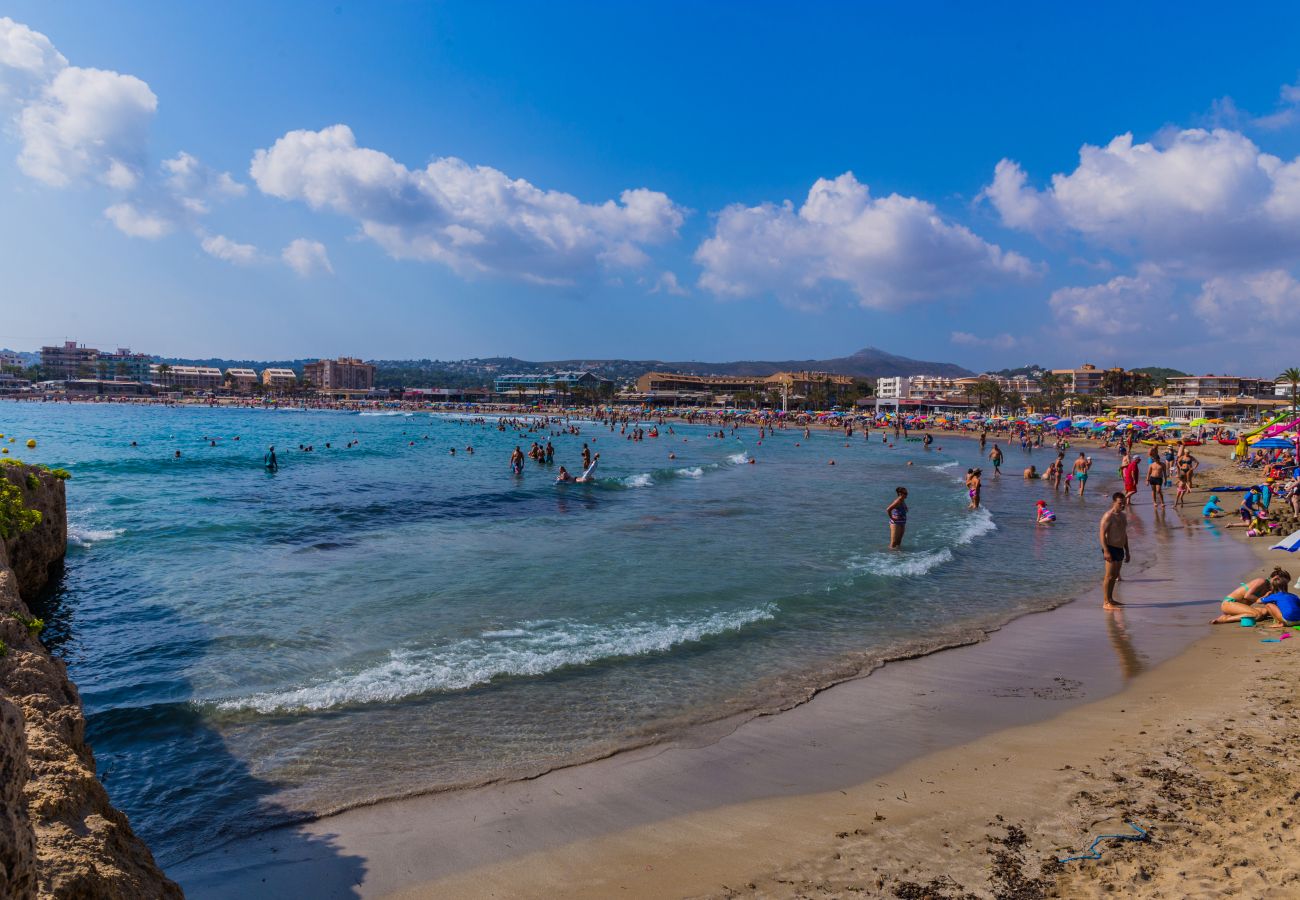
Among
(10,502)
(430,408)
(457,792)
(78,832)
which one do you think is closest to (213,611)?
(10,502)

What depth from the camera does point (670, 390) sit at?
6309 inches

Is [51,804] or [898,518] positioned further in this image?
[898,518]

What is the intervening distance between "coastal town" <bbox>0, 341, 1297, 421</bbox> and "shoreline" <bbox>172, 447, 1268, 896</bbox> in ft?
359

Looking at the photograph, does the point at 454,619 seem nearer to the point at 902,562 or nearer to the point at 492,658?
the point at 492,658

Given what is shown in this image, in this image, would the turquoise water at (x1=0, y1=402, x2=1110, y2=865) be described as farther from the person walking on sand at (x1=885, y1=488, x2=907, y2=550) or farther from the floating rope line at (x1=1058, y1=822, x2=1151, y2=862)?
the floating rope line at (x1=1058, y1=822, x2=1151, y2=862)

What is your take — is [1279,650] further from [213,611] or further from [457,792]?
[213,611]

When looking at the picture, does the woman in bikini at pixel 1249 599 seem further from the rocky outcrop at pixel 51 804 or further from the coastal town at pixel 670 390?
the coastal town at pixel 670 390

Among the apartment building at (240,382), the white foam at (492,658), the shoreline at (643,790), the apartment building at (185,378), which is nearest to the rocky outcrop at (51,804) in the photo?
the shoreline at (643,790)

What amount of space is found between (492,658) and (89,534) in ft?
41.6

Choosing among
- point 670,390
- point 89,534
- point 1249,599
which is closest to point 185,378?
point 670,390

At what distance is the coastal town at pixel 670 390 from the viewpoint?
123938 mm

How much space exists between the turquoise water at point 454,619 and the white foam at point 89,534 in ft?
0.37

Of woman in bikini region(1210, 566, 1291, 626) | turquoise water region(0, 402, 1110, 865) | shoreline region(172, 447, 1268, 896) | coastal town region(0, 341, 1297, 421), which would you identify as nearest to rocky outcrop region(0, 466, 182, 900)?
shoreline region(172, 447, 1268, 896)

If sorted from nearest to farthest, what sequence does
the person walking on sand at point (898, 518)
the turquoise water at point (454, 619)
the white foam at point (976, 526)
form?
the turquoise water at point (454, 619) → the person walking on sand at point (898, 518) → the white foam at point (976, 526)
